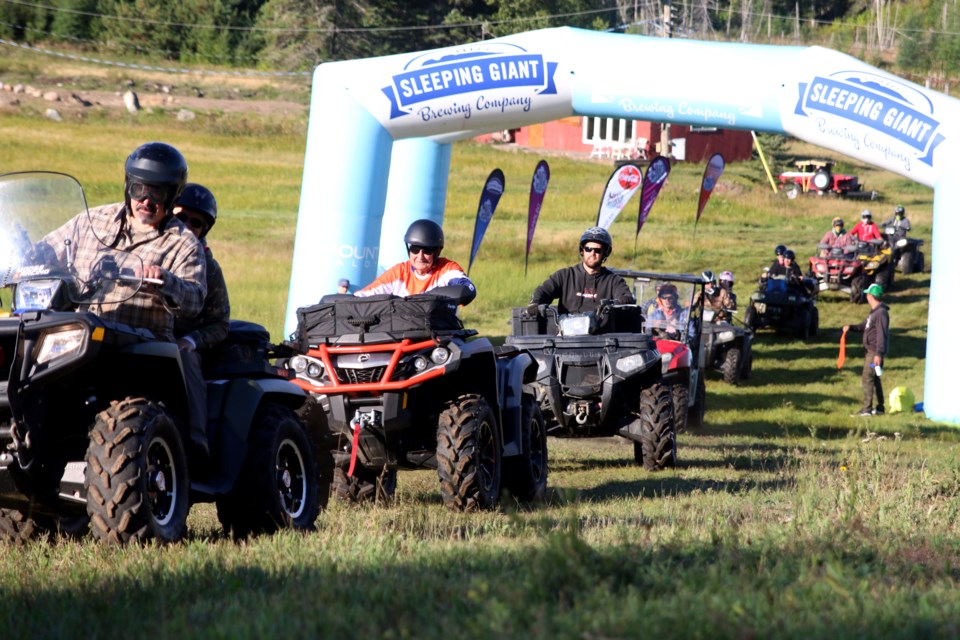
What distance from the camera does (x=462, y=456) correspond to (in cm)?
831

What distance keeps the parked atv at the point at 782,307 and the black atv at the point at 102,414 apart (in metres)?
20.2

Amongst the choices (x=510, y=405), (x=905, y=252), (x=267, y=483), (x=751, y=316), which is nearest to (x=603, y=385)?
(x=510, y=405)

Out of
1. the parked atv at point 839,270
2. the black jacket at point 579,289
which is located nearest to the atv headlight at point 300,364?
the black jacket at point 579,289

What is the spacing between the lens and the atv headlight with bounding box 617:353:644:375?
11.8 metres

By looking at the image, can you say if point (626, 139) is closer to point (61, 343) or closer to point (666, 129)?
point (666, 129)

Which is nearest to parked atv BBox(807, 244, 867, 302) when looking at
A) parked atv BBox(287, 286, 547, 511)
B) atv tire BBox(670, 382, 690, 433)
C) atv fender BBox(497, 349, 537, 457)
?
atv tire BBox(670, 382, 690, 433)

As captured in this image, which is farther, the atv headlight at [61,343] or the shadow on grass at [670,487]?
the shadow on grass at [670,487]

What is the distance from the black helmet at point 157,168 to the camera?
6.27m

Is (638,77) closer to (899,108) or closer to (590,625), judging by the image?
(899,108)

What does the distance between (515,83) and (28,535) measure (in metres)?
12.2

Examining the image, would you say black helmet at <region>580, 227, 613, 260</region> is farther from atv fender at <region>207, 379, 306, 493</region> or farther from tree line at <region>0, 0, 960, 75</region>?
tree line at <region>0, 0, 960, 75</region>

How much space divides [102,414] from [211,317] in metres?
1.33

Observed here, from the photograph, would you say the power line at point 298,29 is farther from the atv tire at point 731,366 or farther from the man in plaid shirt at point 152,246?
the man in plaid shirt at point 152,246

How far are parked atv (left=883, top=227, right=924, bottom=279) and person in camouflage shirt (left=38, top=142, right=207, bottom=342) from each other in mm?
27653
